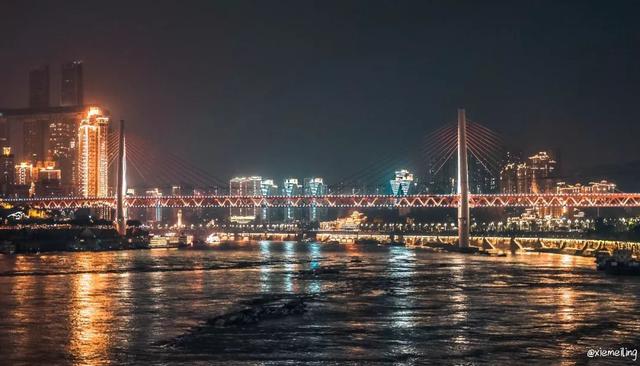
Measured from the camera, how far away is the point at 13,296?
3303 cm

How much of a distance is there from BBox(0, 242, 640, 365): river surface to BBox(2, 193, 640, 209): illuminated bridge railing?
113ft

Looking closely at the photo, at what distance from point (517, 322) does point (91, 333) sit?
11.2m

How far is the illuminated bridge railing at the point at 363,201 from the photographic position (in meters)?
78.4

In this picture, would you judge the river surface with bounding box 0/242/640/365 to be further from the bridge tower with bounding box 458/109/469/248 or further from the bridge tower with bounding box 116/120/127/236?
the bridge tower with bounding box 116/120/127/236

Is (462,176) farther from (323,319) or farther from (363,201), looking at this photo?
(323,319)

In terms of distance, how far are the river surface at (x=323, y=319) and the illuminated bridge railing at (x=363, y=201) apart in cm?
3441

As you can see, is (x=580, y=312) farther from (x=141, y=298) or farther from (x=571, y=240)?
(x=571, y=240)

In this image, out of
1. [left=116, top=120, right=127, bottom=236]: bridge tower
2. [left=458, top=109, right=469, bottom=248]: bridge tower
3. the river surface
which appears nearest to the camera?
the river surface

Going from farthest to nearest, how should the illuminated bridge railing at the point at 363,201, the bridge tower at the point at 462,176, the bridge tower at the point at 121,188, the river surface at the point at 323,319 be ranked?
the bridge tower at the point at 121,188 → the illuminated bridge railing at the point at 363,201 → the bridge tower at the point at 462,176 → the river surface at the point at 323,319

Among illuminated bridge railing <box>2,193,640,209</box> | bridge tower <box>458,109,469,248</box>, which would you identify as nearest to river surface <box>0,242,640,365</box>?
bridge tower <box>458,109,469,248</box>

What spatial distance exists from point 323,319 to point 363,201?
72.6 meters

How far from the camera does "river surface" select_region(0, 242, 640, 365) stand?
19875 millimetres

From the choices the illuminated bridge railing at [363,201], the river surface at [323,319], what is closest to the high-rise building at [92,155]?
the illuminated bridge railing at [363,201]

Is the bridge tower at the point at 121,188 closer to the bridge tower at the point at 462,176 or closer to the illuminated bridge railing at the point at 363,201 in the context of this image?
the illuminated bridge railing at the point at 363,201
